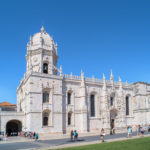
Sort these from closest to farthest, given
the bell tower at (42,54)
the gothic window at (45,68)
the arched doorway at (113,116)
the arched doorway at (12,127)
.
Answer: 1. the bell tower at (42,54)
2. the gothic window at (45,68)
3. the arched doorway at (12,127)
4. the arched doorway at (113,116)

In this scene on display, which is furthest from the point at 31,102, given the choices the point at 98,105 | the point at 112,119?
the point at 112,119

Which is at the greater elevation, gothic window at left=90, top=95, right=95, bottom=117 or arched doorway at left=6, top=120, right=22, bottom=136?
gothic window at left=90, top=95, right=95, bottom=117

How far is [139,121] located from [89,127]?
1353 centimetres

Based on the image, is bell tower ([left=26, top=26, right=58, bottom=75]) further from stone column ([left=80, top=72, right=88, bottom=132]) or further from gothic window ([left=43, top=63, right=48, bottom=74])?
stone column ([left=80, top=72, right=88, bottom=132])

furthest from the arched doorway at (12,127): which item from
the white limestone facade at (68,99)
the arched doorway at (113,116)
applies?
the arched doorway at (113,116)

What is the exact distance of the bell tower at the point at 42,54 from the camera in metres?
38.7

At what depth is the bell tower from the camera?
38656 mm

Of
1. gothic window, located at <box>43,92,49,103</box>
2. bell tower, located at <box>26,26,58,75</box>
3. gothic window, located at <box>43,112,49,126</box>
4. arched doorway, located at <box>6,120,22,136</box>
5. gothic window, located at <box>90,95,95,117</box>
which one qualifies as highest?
bell tower, located at <box>26,26,58,75</box>

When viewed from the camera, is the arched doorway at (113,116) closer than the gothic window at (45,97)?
No

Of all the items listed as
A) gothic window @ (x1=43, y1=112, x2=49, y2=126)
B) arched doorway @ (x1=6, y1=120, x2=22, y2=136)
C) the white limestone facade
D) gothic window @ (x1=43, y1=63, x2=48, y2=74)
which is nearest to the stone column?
the white limestone facade

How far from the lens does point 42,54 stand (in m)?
38.8

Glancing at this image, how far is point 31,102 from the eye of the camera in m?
33.5

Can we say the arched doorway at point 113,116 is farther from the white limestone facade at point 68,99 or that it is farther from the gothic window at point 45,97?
the gothic window at point 45,97

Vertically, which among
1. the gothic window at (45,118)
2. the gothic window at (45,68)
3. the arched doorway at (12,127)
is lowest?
the arched doorway at (12,127)
